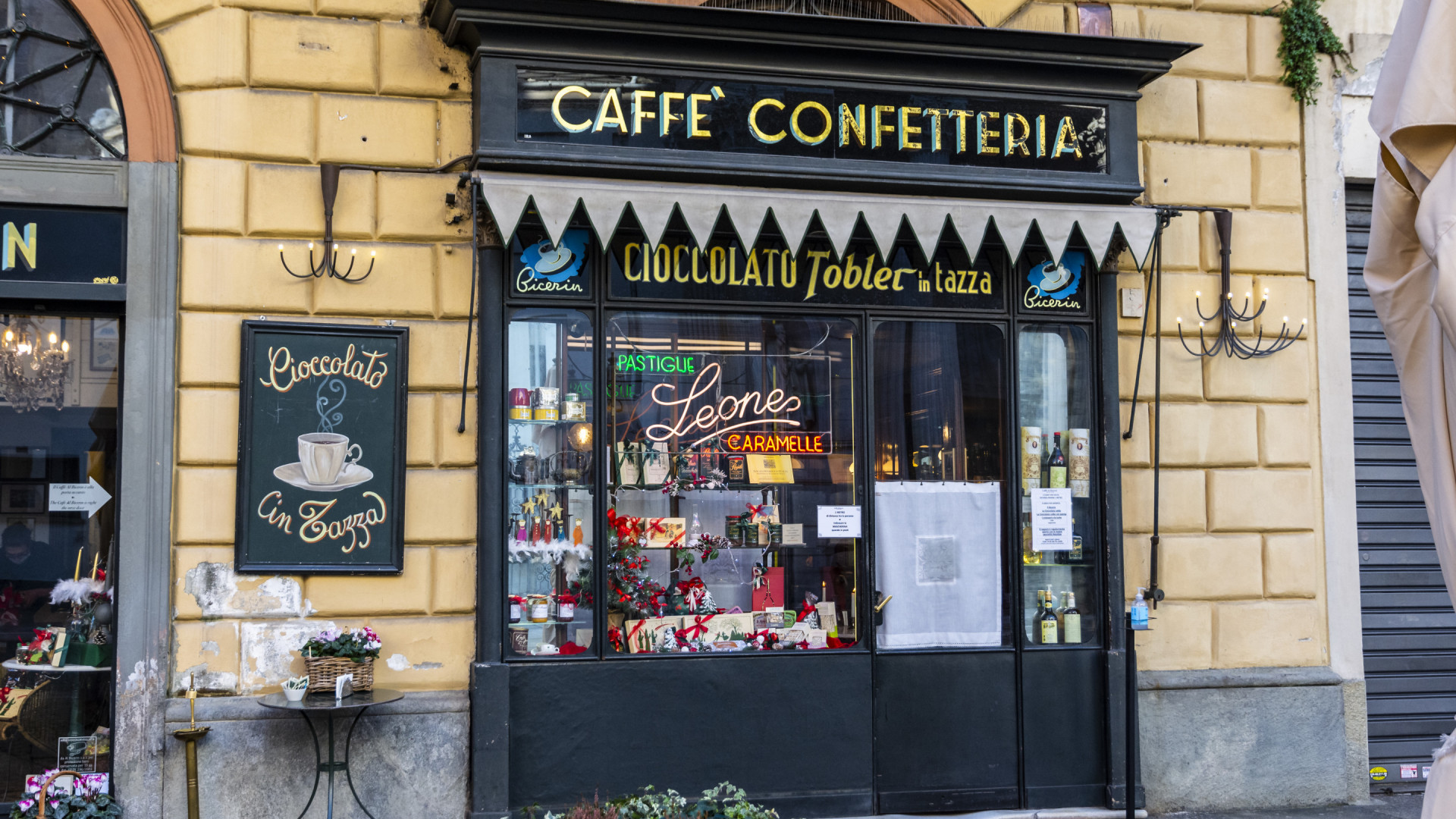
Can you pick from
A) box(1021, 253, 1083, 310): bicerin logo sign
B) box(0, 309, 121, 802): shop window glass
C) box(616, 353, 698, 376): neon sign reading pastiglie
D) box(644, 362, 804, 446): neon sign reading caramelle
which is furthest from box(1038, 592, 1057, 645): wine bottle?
box(0, 309, 121, 802): shop window glass

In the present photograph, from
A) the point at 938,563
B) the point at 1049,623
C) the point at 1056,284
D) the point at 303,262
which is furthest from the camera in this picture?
the point at 1056,284

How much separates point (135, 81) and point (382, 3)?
4.76ft

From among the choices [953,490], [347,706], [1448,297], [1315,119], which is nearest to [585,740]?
[347,706]

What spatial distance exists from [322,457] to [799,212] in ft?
10.3

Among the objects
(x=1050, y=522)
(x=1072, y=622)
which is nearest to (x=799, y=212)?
(x=1050, y=522)

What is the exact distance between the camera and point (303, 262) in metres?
6.46

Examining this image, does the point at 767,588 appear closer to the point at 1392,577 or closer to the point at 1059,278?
the point at 1059,278

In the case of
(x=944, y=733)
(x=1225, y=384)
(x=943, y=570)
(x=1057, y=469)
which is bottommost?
(x=944, y=733)

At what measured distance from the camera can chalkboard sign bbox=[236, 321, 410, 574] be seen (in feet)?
20.7

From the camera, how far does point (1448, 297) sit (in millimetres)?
2555

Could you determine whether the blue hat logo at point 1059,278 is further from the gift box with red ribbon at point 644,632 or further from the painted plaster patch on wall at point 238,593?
the painted plaster patch on wall at point 238,593

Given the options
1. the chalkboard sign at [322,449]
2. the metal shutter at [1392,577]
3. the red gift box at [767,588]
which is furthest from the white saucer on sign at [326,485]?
the metal shutter at [1392,577]

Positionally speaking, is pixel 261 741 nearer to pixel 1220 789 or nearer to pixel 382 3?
pixel 382 3

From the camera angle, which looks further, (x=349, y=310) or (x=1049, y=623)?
(x=1049, y=623)
